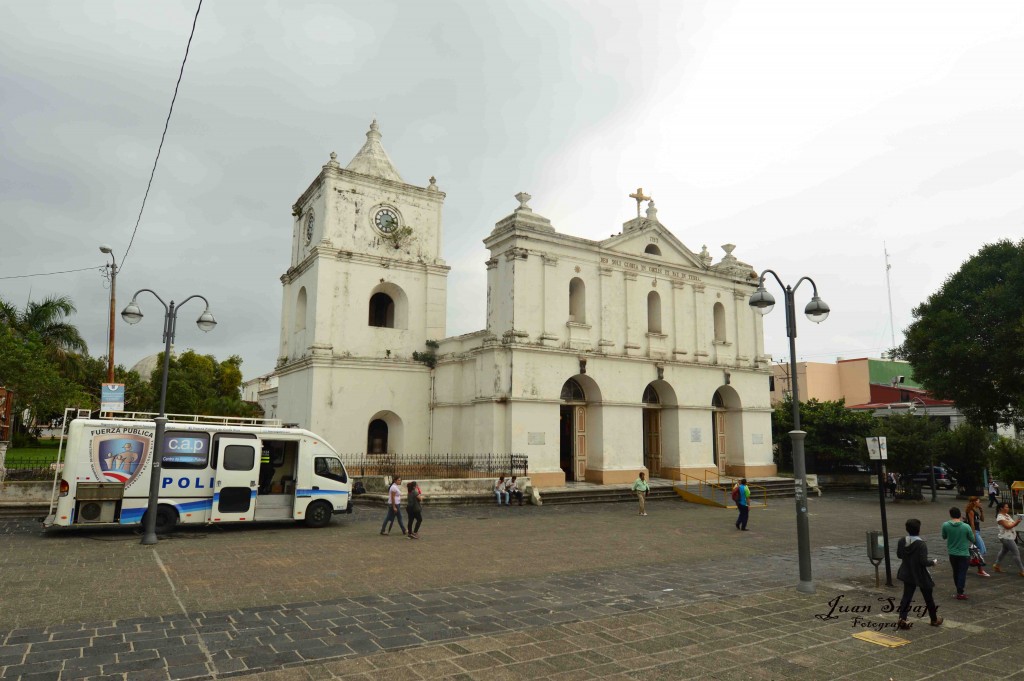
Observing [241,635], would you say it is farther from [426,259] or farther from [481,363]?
[426,259]

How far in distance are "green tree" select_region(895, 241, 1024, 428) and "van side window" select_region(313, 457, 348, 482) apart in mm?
15468

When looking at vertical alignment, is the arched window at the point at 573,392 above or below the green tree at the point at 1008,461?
above

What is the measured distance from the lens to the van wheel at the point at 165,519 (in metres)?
14.2

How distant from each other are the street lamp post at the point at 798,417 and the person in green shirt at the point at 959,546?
197 cm

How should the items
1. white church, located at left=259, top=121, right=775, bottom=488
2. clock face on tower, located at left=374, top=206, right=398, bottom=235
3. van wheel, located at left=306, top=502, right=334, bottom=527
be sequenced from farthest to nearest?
clock face on tower, located at left=374, top=206, right=398, bottom=235 → white church, located at left=259, top=121, right=775, bottom=488 → van wheel, located at left=306, top=502, right=334, bottom=527

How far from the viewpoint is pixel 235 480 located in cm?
1491

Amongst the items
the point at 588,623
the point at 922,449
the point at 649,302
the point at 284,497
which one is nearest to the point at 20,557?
the point at 284,497

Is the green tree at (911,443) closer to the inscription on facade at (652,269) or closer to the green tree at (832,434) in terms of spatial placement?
the green tree at (832,434)

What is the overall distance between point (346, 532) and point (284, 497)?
199cm

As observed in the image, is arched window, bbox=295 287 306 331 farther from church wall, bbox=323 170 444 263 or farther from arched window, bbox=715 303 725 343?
arched window, bbox=715 303 725 343

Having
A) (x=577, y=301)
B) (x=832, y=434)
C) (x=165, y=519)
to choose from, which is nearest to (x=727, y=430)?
(x=832, y=434)

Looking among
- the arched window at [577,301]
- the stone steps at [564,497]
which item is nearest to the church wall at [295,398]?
the stone steps at [564,497]

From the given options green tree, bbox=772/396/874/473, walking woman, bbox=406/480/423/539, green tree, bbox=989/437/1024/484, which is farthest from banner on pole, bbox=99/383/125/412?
green tree, bbox=772/396/874/473

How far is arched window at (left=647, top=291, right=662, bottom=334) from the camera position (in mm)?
27938
